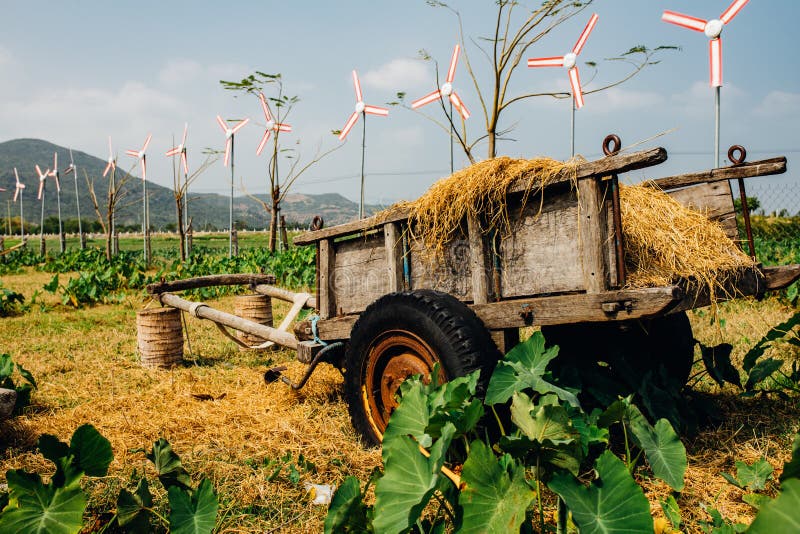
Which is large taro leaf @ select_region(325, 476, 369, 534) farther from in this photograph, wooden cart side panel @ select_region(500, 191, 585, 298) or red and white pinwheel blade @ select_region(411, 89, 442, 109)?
red and white pinwheel blade @ select_region(411, 89, 442, 109)

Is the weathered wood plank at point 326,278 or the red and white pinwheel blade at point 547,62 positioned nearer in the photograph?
the weathered wood plank at point 326,278

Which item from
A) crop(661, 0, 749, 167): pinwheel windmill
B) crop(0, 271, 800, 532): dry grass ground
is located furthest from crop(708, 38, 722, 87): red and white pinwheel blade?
crop(0, 271, 800, 532): dry grass ground

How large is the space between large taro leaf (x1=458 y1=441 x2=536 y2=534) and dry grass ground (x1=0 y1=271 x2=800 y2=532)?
35.8 inches

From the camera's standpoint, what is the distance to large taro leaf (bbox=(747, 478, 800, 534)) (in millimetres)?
1184

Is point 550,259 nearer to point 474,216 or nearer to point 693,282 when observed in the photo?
point 474,216

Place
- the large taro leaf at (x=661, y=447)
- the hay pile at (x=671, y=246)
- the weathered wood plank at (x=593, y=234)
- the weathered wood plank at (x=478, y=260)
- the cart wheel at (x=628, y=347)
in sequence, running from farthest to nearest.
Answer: the cart wheel at (x=628, y=347) → the weathered wood plank at (x=478, y=260) → the hay pile at (x=671, y=246) → the weathered wood plank at (x=593, y=234) → the large taro leaf at (x=661, y=447)

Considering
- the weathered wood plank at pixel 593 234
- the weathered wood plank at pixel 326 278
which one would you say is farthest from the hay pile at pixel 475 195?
the weathered wood plank at pixel 326 278

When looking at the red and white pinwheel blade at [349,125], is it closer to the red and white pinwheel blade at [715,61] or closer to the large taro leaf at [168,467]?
the red and white pinwheel blade at [715,61]

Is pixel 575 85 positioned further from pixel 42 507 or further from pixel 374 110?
pixel 42 507

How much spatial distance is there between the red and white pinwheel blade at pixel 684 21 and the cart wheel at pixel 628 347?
9250 millimetres

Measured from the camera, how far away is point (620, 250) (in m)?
2.42

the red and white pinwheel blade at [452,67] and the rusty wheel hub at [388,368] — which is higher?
the red and white pinwheel blade at [452,67]

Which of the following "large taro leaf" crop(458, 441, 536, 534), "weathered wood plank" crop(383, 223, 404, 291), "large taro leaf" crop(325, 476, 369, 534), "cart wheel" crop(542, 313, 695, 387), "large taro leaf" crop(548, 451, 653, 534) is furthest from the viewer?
"weathered wood plank" crop(383, 223, 404, 291)

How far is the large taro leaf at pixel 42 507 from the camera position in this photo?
188cm
